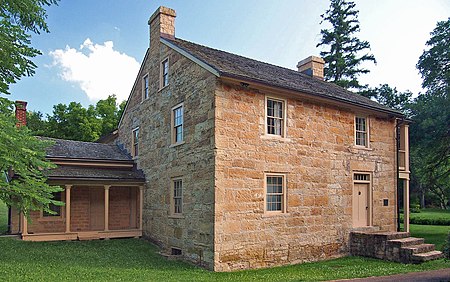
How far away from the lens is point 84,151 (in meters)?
19.8

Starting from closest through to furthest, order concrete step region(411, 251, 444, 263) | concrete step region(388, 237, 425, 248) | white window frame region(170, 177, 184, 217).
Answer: concrete step region(411, 251, 444, 263)
concrete step region(388, 237, 425, 248)
white window frame region(170, 177, 184, 217)

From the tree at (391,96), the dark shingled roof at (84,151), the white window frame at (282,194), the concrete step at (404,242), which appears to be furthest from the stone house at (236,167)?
the tree at (391,96)

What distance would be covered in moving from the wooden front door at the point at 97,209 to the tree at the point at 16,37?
9.33 m

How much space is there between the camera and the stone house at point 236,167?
12.6m

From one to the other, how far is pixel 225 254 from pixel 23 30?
27.6 feet

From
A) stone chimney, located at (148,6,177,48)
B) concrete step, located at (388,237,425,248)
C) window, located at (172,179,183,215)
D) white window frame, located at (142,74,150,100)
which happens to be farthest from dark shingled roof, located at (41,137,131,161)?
concrete step, located at (388,237,425,248)

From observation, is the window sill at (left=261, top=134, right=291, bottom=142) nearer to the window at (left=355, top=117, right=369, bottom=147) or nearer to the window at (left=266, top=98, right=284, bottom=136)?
the window at (left=266, top=98, right=284, bottom=136)

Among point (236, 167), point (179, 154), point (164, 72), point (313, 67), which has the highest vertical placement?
point (313, 67)

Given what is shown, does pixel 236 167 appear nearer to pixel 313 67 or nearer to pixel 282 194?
pixel 282 194

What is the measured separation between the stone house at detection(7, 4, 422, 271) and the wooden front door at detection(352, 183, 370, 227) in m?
0.04

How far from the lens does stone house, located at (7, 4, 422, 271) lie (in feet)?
41.2

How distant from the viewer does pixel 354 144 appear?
16.1 metres

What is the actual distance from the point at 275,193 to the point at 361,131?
17.4 ft

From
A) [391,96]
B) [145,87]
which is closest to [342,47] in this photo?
[391,96]
